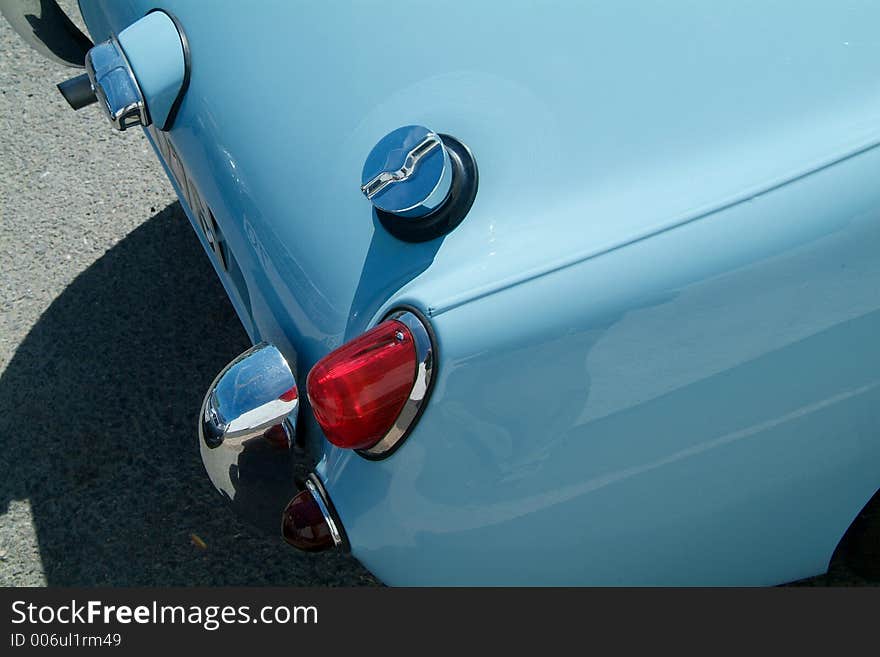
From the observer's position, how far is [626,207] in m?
1.34

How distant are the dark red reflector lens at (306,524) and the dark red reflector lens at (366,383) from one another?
234mm

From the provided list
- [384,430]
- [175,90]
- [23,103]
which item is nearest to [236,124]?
[175,90]

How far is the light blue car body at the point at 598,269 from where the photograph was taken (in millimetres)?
1321

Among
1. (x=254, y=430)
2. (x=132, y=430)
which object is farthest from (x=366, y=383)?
(x=132, y=430)

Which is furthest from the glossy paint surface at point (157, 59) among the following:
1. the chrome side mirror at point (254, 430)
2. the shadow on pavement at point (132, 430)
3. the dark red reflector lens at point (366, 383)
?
the shadow on pavement at point (132, 430)

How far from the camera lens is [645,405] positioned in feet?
4.53

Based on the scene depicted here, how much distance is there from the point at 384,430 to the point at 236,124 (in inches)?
26.3

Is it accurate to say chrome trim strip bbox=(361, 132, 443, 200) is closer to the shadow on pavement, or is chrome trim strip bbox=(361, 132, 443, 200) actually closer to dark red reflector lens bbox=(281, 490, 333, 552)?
dark red reflector lens bbox=(281, 490, 333, 552)

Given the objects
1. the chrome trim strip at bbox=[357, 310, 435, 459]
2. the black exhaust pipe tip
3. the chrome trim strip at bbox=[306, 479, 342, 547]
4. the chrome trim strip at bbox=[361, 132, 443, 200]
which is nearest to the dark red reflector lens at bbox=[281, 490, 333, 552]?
the chrome trim strip at bbox=[306, 479, 342, 547]

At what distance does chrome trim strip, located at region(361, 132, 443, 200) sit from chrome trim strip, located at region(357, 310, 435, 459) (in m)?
0.20

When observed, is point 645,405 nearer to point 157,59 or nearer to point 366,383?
point 366,383

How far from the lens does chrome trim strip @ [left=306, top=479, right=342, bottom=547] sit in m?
1.57

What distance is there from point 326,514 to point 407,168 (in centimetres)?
60

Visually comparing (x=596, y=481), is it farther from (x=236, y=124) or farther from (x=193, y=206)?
(x=193, y=206)
